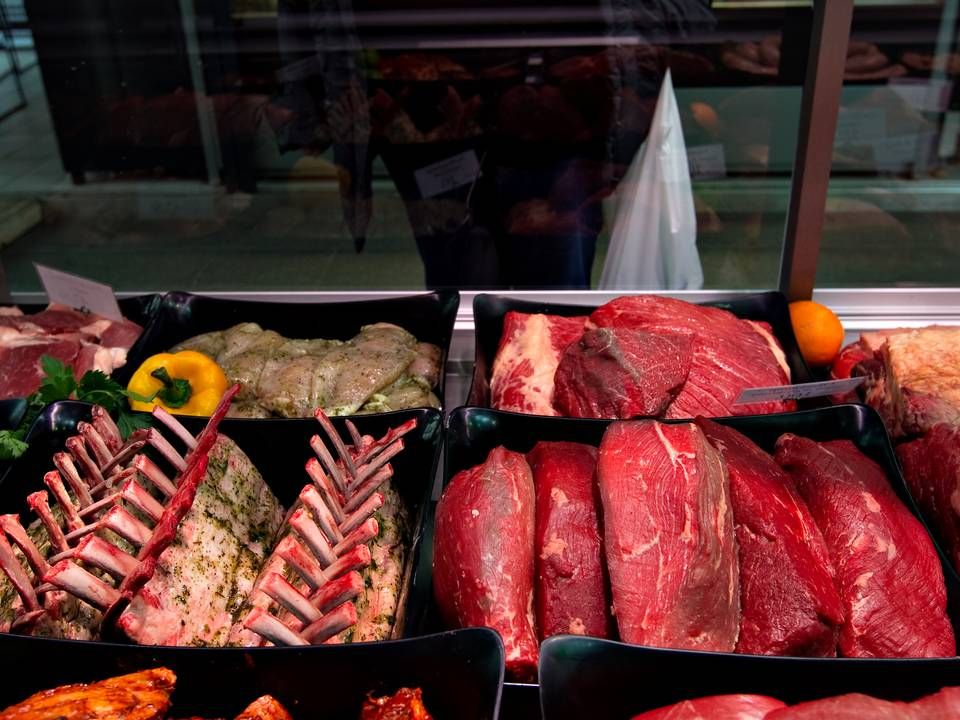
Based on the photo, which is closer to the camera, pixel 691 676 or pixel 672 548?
pixel 691 676

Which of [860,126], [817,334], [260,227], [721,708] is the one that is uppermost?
[860,126]

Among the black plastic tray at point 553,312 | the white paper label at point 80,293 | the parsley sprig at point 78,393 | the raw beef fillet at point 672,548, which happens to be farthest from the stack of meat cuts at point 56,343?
the raw beef fillet at point 672,548

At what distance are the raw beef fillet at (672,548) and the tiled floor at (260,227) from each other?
1784 millimetres

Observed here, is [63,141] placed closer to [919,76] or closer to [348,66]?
[348,66]

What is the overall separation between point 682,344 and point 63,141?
111 inches

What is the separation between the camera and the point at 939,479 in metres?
1.76

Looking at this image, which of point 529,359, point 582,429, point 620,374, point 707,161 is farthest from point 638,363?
point 707,161

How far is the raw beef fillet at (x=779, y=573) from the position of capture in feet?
4.60

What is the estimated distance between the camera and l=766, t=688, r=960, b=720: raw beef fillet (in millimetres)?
1210

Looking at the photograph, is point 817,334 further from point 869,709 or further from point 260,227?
point 260,227

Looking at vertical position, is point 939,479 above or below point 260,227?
above

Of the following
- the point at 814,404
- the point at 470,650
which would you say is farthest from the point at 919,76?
the point at 470,650

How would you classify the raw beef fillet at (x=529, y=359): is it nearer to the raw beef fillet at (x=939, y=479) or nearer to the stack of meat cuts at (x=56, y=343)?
the raw beef fillet at (x=939, y=479)

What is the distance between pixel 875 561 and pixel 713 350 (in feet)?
2.49
